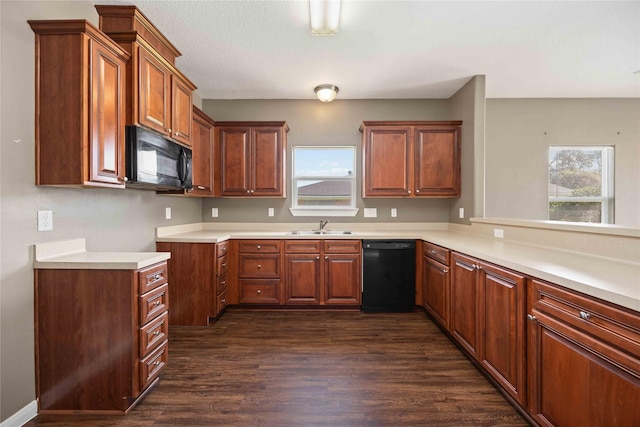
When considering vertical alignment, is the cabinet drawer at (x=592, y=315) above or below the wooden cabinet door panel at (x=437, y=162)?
below

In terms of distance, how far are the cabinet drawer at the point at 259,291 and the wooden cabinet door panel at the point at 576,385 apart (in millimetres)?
2485

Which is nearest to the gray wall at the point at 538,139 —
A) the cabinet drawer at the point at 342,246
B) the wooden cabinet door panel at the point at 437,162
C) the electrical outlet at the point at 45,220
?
the wooden cabinet door panel at the point at 437,162

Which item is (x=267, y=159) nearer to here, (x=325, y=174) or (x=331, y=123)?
(x=325, y=174)

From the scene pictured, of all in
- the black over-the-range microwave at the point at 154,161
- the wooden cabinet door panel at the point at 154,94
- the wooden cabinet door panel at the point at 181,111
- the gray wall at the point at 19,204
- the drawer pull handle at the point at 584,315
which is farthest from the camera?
the wooden cabinet door panel at the point at 181,111

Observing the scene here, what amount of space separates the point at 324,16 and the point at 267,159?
1837mm

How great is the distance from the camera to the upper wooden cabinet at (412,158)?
11.8 feet

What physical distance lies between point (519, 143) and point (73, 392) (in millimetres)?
5237

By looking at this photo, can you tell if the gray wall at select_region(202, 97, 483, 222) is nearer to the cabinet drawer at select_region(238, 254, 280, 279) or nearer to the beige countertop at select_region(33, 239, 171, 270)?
the cabinet drawer at select_region(238, 254, 280, 279)

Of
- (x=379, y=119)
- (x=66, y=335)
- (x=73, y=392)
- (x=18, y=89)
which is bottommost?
(x=73, y=392)

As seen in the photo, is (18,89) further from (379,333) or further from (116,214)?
(379,333)

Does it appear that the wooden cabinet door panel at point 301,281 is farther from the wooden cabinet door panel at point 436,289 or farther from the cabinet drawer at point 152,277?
the cabinet drawer at point 152,277

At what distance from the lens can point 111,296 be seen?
1694mm

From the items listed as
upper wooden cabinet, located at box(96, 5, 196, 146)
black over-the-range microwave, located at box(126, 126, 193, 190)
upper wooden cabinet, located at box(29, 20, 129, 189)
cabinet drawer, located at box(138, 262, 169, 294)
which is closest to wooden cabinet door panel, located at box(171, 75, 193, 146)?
upper wooden cabinet, located at box(96, 5, 196, 146)

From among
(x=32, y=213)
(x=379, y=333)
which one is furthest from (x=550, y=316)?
(x=32, y=213)
